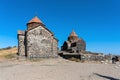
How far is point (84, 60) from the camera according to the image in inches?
1352

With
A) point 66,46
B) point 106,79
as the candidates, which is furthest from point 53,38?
point 106,79

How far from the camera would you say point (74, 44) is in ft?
172

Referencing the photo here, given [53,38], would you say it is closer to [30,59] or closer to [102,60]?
[30,59]

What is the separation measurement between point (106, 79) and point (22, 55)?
75.7ft

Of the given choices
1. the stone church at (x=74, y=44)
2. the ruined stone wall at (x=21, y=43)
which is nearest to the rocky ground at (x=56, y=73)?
the ruined stone wall at (x=21, y=43)

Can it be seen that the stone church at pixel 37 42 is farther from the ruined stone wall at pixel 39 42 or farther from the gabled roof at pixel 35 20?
the gabled roof at pixel 35 20

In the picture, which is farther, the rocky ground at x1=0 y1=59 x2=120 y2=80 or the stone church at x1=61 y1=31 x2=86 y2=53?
the stone church at x1=61 y1=31 x2=86 y2=53

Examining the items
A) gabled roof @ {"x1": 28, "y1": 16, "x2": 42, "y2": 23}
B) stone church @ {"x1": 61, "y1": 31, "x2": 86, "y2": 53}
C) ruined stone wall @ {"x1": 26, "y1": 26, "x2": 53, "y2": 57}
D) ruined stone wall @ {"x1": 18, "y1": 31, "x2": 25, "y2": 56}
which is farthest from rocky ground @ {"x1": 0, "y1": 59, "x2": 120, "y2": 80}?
stone church @ {"x1": 61, "y1": 31, "x2": 86, "y2": 53}

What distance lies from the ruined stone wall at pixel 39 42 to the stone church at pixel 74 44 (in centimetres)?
1550

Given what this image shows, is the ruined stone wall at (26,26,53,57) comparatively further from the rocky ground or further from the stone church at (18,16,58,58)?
the rocky ground

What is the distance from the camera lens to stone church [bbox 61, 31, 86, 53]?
51812 mm

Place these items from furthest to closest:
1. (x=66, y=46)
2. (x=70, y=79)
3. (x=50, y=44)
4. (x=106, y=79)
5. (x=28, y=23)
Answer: (x=66, y=46), (x=28, y=23), (x=50, y=44), (x=106, y=79), (x=70, y=79)

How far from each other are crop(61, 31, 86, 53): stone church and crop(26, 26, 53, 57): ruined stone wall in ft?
50.9

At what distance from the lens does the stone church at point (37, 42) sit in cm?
3462
